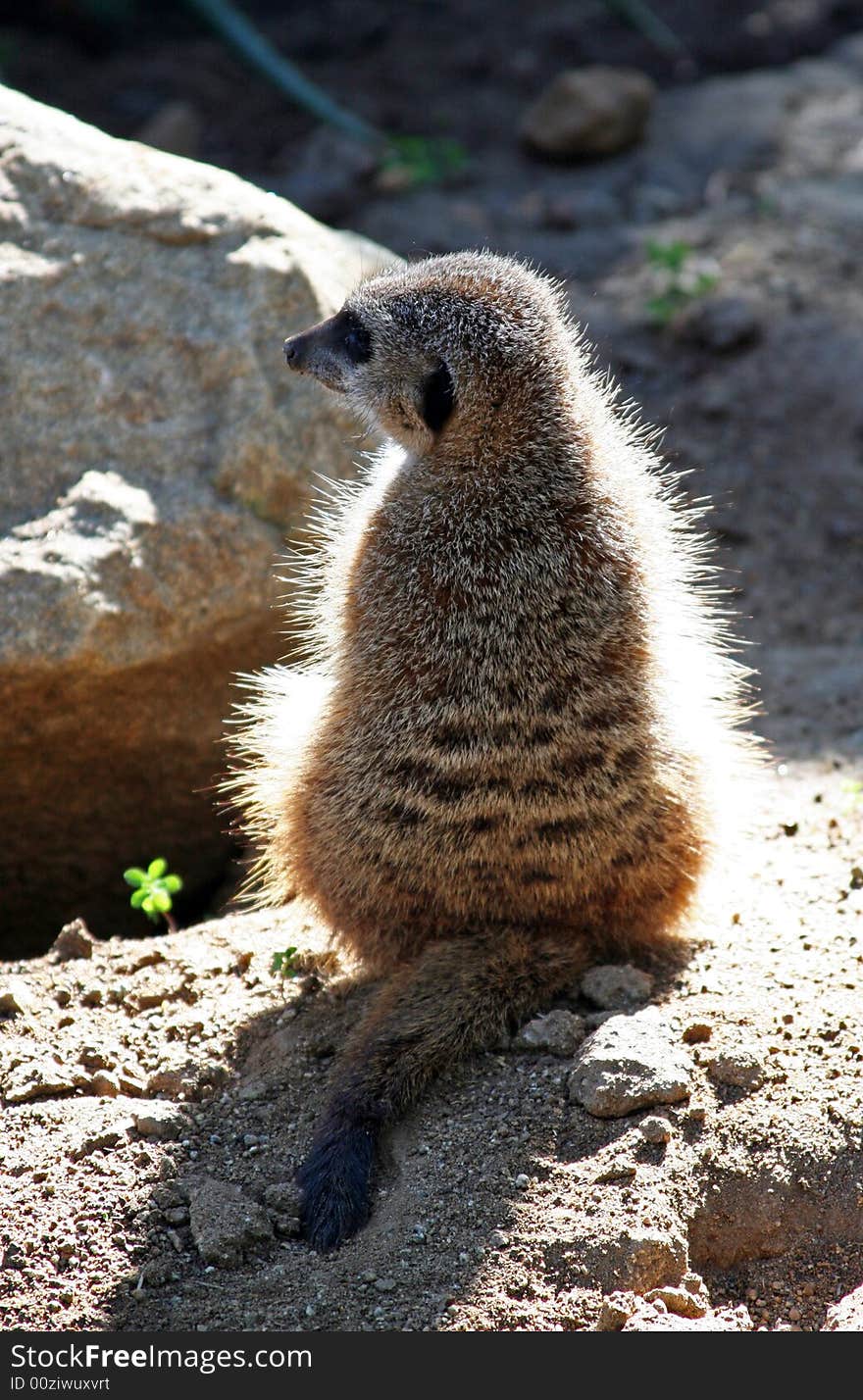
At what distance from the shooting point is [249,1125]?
284 cm

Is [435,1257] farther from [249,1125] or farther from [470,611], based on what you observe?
[470,611]

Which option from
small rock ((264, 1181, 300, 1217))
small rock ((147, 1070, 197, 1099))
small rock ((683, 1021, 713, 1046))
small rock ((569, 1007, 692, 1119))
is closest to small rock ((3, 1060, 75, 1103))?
small rock ((147, 1070, 197, 1099))

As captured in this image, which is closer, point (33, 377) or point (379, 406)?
point (379, 406)

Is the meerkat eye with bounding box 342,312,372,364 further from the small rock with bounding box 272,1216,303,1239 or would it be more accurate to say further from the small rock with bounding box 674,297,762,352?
the small rock with bounding box 674,297,762,352

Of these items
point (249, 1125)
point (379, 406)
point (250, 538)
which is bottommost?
point (249, 1125)

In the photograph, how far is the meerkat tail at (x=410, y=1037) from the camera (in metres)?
2.57

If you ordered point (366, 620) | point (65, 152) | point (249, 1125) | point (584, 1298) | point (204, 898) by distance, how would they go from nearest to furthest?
point (584, 1298) → point (249, 1125) → point (366, 620) → point (65, 152) → point (204, 898)

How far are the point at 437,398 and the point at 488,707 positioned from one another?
28.3 inches

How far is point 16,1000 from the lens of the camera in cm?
308

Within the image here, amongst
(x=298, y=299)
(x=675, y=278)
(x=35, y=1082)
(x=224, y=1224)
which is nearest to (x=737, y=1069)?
(x=224, y=1224)

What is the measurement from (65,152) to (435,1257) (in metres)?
3.14

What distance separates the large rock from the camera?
357 cm

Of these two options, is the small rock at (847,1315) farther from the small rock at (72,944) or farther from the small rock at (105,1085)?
the small rock at (72,944)

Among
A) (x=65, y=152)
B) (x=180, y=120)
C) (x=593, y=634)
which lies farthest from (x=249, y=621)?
(x=180, y=120)
